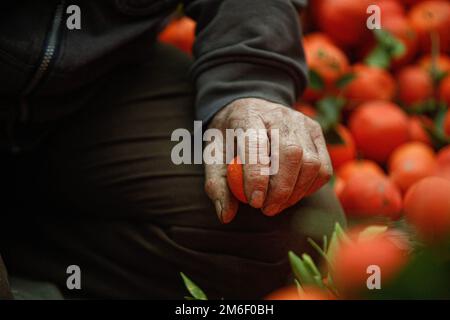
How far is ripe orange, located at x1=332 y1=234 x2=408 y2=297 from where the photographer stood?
14.8 inches

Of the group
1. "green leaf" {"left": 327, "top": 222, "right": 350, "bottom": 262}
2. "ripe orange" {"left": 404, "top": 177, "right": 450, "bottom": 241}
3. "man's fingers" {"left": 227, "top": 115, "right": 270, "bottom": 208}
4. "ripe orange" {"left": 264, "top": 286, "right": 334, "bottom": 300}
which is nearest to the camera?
"ripe orange" {"left": 404, "top": 177, "right": 450, "bottom": 241}

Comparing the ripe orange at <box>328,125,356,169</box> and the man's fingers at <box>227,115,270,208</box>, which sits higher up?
the ripe orange at <box>328,125,356,169</box>

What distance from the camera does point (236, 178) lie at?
73cm

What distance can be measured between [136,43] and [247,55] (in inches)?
6.5

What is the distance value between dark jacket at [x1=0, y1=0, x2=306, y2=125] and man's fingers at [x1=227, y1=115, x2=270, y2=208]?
87 mm

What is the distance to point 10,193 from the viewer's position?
100 centimetres

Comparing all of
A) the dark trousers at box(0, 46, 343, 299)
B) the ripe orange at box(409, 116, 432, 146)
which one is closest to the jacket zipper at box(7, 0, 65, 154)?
the dark trousers at box(0, 46, 343, 299)

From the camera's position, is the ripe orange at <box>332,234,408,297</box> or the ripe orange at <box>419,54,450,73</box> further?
the ripe orange at <box>419,54,450,73</box>

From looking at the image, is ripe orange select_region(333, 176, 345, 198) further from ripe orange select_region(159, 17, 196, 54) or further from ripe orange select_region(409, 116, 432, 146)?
ripe orange select_region(159, 17, 196, 54)

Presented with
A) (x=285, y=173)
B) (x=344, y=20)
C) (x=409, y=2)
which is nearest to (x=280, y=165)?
(x=285, y=173)

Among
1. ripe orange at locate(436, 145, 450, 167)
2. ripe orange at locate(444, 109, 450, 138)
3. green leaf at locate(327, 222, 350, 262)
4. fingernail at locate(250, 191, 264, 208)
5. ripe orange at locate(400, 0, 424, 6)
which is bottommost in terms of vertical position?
green leaf at locate(327, 222, 350, 262)

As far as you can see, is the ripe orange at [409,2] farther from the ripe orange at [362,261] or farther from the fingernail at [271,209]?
the ripe orange at [362,261]

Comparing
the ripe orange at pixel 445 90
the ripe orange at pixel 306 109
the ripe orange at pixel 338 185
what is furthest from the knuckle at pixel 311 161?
the ripe orange at pixel 445 90
